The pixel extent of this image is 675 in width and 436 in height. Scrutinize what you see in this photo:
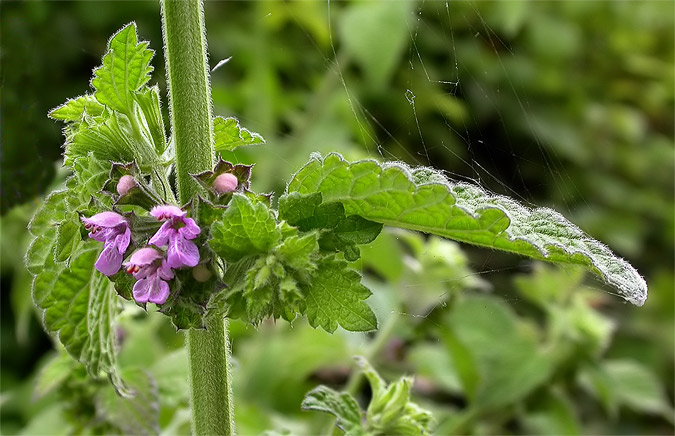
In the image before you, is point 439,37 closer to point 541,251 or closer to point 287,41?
point 287,41

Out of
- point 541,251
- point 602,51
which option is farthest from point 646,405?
point 602,51

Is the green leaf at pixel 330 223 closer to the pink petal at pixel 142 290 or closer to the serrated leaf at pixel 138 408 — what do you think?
the pink petal at pixel 142 290

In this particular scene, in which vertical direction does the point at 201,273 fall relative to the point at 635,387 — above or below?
above

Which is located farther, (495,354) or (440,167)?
(440,167)

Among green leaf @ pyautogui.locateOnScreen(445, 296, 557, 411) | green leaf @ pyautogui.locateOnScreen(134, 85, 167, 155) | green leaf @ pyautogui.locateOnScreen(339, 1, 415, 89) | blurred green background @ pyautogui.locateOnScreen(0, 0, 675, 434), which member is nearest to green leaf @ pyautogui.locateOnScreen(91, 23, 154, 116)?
green leaf @ pyautogui.locateOnScreen(134, 85, 167, 155)

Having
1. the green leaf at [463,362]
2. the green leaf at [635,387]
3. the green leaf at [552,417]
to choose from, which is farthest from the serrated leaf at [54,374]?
the green leaf at [635,387]

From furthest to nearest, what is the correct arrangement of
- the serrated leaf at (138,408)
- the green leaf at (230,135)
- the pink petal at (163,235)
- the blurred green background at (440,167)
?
the blurred green background at (440,167) → the serrated leaf at (138,408) → the green leaf at (230,135) → the pink petal at (163,235)

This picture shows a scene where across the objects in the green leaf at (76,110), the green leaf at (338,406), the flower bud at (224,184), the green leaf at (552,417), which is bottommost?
the green leaf at (552,417)

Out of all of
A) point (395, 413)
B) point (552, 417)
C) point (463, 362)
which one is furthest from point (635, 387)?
point (395, 413)

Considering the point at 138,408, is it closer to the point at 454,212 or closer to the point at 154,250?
the point at 154,250
